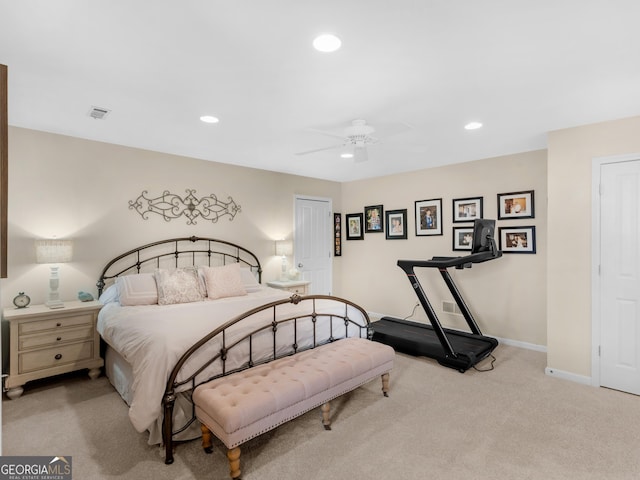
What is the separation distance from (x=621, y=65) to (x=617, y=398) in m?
2.74

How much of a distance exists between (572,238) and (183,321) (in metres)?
3.69

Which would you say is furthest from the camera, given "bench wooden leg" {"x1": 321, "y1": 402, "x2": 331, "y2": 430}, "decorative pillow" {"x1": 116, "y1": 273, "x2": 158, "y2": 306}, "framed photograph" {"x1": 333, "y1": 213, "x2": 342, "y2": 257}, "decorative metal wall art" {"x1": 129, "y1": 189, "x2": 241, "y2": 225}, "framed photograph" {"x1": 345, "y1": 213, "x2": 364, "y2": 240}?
"framed photograph" {"x1": 333, "y1": 213, "x2": 342, "y2": 257}

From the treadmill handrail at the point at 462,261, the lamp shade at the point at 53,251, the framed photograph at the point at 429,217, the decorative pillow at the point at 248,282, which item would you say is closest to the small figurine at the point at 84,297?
the lamp shade at the point at 53,251

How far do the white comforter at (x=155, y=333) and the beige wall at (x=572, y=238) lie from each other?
6.75 feet

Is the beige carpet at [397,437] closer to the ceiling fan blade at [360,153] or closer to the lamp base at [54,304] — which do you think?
the lamp base at [54,304]

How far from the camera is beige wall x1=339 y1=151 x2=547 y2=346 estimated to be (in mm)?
4332

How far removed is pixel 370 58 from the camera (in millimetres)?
2150

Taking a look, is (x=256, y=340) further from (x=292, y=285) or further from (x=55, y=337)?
(x=292, y=285)

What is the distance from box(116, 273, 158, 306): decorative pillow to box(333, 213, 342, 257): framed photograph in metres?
3.46

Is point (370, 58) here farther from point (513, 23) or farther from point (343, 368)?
point (343, 368)

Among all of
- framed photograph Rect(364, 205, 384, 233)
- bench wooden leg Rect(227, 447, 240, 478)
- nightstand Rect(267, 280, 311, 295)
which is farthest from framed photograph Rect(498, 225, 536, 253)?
bench wooden leg Rect(227, 447, 240, 478)

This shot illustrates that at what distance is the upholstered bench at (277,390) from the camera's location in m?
1.99

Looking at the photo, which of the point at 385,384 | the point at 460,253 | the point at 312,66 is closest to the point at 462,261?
the point at 460,253

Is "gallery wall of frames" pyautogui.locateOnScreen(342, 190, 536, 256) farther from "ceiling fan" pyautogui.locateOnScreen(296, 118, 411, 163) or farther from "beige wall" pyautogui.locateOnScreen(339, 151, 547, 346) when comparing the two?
"ceiling fan" pyautogui.locateOnScreen(296, 118, 411, 163)
